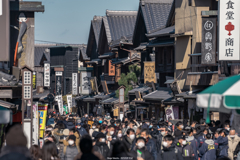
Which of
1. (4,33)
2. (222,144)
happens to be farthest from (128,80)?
(222,144)

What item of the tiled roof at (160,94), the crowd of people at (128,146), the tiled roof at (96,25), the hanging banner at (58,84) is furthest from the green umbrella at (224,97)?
the hanging banner at (58,84)

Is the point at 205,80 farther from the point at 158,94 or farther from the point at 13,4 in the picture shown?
the point at 13,4

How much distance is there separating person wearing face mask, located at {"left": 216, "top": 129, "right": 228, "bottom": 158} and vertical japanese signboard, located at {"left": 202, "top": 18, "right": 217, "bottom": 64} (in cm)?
695

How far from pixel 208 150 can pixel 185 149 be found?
1.10m

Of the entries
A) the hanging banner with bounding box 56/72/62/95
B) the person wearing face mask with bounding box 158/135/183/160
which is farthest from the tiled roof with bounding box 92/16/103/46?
the person wearing face mask with bounding box 158/135/183/160

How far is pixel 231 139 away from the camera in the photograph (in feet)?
42.1

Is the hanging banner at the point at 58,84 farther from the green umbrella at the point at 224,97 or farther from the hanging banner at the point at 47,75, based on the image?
the green umbrella at the point at 224,97

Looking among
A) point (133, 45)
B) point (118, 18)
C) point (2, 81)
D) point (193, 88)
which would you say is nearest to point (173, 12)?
point (193, 88)

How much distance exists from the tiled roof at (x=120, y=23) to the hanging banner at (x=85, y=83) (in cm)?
743

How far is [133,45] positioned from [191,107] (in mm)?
17254

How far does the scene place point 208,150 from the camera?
40.8 ft

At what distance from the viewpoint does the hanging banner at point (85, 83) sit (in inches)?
2083

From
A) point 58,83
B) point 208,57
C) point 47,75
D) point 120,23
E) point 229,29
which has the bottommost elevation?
point 58,83

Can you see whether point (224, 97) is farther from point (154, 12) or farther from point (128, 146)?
point (154, 12)
